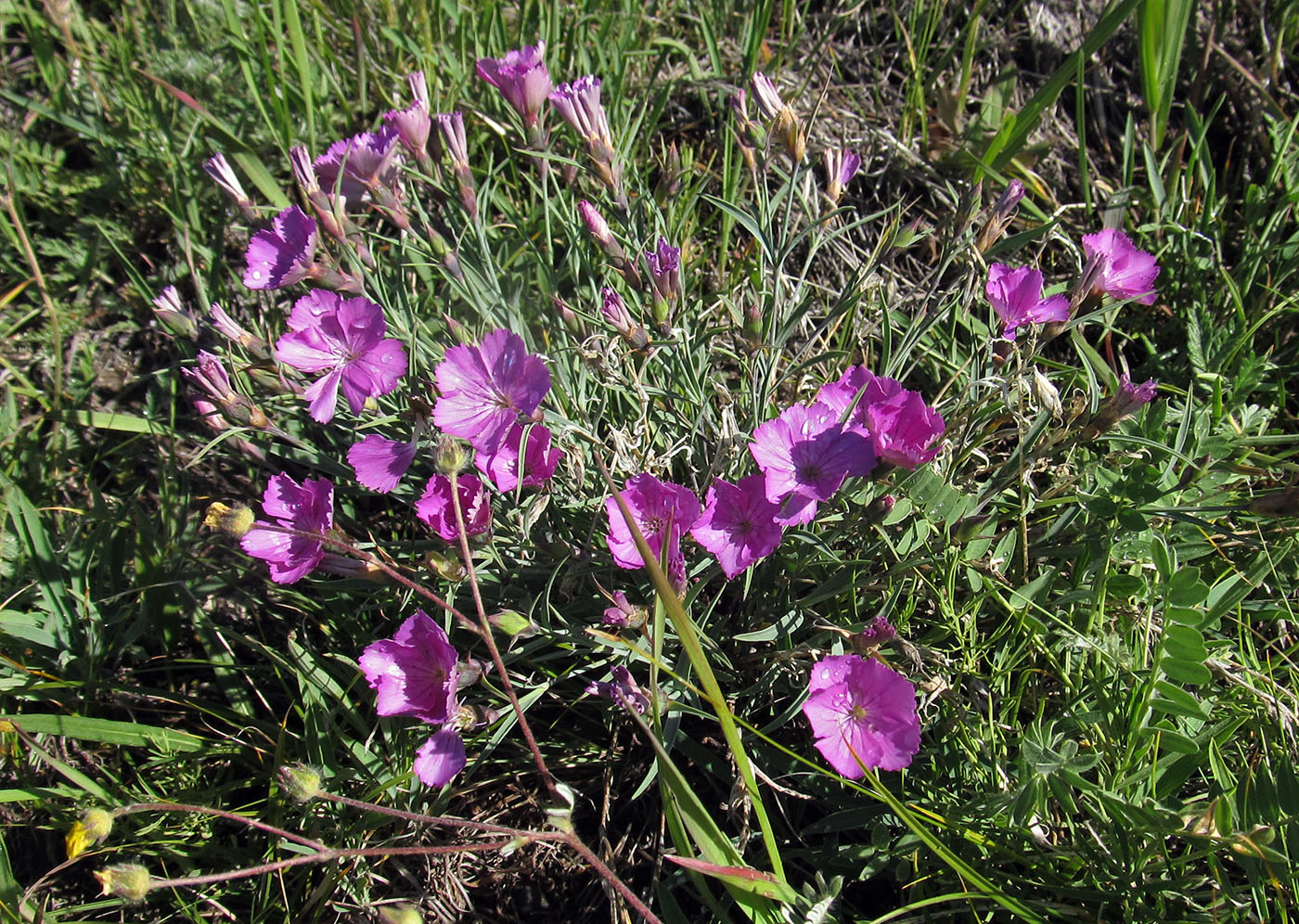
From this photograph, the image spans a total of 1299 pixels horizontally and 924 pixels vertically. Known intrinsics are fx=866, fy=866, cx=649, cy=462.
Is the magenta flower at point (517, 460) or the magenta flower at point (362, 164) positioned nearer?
the magenta flower at point (517, 460)

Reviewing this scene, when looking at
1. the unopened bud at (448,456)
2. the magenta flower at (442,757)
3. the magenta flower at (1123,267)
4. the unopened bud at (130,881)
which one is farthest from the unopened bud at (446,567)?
the magenta flower at (1123,267)

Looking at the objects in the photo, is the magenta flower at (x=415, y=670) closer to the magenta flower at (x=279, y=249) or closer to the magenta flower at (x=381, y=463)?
the magenta flower at (x=381, y=463)

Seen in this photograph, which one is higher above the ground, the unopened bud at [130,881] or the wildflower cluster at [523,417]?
the wildflower cluster at [523,417]

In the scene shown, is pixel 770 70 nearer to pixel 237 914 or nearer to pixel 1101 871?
pixel 1101 871

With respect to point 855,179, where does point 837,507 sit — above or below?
below

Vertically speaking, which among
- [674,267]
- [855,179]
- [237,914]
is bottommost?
[237,914]

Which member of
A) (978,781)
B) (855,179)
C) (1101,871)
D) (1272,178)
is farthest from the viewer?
(855,179)

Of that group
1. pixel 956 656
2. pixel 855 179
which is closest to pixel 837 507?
pixel 956 656

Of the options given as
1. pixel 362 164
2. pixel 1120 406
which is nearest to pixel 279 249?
pixel 362 164
